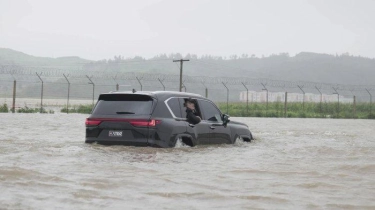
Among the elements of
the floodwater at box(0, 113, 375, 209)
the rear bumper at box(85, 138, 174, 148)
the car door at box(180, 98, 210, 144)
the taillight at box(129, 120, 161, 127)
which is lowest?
the floodwater at box(0, 113, 375, 209)

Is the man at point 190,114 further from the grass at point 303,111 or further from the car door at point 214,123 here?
the grass at point 303,111

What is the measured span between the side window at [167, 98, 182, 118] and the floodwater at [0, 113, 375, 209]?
27.4 inches

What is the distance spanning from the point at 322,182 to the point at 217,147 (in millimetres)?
5482

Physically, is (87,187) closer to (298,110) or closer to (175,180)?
(175,180)

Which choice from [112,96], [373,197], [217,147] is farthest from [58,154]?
[373,197]

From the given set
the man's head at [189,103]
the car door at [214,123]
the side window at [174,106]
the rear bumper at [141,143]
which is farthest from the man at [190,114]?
the rear bumper at [141,143]

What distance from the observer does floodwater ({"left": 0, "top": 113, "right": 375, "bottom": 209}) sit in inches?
325

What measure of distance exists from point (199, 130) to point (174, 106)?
960 millimetres

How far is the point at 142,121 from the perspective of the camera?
13867 mm

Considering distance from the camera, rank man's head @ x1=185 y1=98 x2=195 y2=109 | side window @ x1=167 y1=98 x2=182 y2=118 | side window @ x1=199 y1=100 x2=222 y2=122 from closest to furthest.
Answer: side window @ x1=167 y1=98 x2=182 y2=118, man's head @ x1=185 y1=98 x2=195 y2=109, side window @ x1=199 y1=100 x2=222 y2=122

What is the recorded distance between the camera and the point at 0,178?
967 cm

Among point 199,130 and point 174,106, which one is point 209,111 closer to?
point 199,130

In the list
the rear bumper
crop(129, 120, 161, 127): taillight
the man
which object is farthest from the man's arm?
crop(129, 120, 161, 127): taillight

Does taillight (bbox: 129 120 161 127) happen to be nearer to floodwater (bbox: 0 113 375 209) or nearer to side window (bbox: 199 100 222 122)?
floodwater (bbox: 0 113 375 209)
